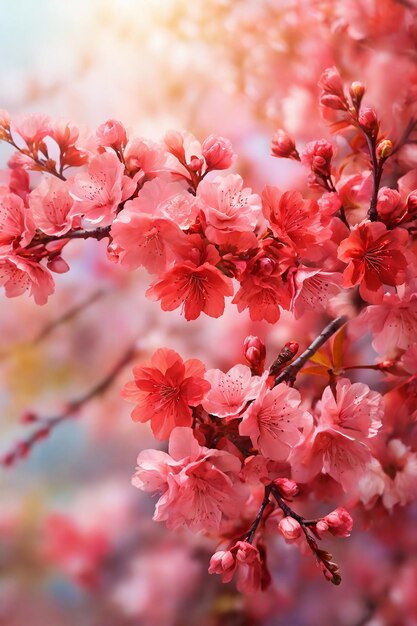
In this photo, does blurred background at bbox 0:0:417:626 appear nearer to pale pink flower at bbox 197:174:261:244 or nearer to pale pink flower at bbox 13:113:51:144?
pale pink flower at bbox 197:174:261:244

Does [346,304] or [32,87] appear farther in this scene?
[32,87]

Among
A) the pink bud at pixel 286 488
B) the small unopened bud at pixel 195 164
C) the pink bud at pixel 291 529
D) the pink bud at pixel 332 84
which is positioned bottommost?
the pink bud at pixel 291 529

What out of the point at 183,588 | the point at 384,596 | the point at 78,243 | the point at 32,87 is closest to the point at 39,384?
the point at 78,243

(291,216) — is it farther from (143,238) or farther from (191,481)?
(191,481)

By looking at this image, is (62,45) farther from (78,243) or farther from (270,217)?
(270,217)

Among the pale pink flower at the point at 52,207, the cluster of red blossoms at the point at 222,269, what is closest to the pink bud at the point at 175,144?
the cluster of red blossoms at the point at 222,269

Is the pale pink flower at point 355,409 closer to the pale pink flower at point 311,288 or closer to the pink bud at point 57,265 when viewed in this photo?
the pale pink flower at point 311,288

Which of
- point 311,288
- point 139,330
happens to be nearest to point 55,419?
point 139,330
